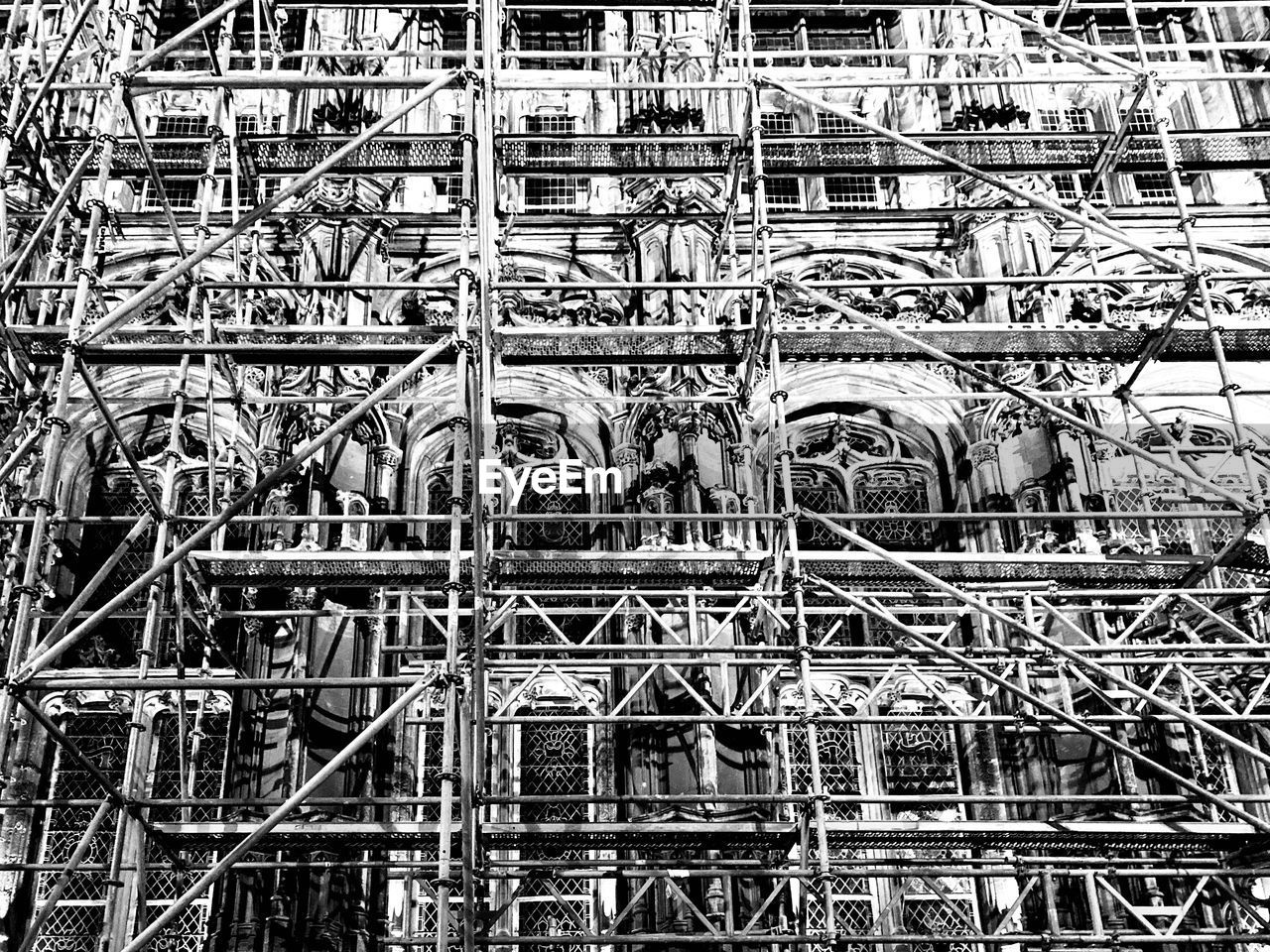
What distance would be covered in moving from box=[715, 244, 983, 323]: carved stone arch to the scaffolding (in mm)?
69

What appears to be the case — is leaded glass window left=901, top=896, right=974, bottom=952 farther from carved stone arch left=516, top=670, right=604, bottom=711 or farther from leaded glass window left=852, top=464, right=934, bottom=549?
leaded glass window left=852, top=464, right=934, bottom=549

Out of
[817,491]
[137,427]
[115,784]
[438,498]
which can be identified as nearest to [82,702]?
[115,784]

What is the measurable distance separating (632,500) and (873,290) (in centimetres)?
455

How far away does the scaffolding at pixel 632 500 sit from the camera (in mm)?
14703

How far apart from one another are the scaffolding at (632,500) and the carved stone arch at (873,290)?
0.07 metres

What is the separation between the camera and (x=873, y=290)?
68.1ft

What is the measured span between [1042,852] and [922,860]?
1.25 meters

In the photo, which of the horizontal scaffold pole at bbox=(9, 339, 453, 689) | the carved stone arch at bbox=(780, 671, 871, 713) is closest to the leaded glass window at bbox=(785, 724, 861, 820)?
the carved stone arch at bbox=(780, 671, 871, 713)

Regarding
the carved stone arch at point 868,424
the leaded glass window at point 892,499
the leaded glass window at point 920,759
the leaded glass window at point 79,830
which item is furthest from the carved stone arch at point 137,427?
the leaded glass window at point 920,759

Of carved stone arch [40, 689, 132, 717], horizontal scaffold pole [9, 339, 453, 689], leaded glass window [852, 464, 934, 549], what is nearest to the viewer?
horizontal scaffold pole [9, 339, 453, 689]

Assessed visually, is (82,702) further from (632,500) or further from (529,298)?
(529,298)

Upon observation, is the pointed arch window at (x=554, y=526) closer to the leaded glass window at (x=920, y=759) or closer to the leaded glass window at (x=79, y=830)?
the leaded glass window at (x=920, y=759)

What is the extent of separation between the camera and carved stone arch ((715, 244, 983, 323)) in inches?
808

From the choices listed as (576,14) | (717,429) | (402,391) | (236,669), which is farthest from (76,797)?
(576,14)
